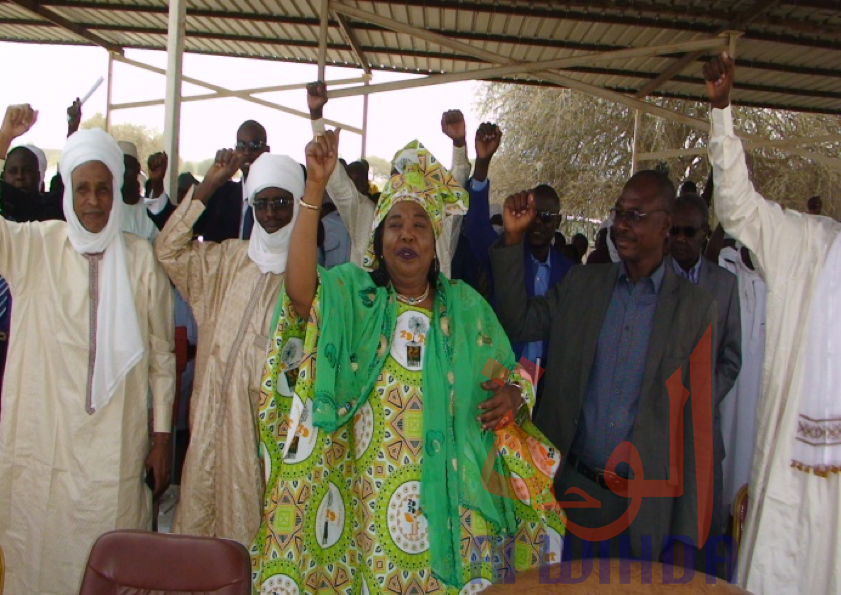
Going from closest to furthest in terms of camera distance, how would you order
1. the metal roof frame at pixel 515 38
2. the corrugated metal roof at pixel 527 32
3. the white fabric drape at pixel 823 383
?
the white fabric drape at pixel 823 383 → the metal roof frame at pixel 515 38 → the corrugated metal roof at pixel 527 32

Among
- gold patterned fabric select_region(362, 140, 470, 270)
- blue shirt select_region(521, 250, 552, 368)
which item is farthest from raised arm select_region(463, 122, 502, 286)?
gold patterned fabric select_region(362, 140, 470, 270)

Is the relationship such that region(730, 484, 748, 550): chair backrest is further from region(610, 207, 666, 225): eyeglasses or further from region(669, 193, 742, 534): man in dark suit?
region(610, 207, 666, 225): eyeglasses

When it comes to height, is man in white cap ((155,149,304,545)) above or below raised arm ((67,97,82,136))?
below

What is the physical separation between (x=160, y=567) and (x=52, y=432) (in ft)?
3.36

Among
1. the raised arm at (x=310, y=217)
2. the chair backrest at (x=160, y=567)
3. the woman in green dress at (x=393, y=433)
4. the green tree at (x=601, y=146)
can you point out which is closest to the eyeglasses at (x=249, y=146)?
the woman in green dress at (x=393, y=433)

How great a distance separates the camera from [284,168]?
2.89 m

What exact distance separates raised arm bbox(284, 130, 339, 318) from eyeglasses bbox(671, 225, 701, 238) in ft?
6.81

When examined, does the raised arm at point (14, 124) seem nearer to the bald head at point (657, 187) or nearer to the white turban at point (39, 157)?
the white turban at point (39, 157)

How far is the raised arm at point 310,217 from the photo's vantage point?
209cm

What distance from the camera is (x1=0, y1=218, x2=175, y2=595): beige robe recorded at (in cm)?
251

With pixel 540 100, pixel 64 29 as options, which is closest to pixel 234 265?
pixel 64 29

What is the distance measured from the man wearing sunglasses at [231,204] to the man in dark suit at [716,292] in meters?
2.28

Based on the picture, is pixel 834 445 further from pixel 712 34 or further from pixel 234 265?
pixel 712 34

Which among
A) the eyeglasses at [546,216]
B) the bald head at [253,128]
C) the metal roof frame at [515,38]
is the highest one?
the metal roof frame at [515,38]
